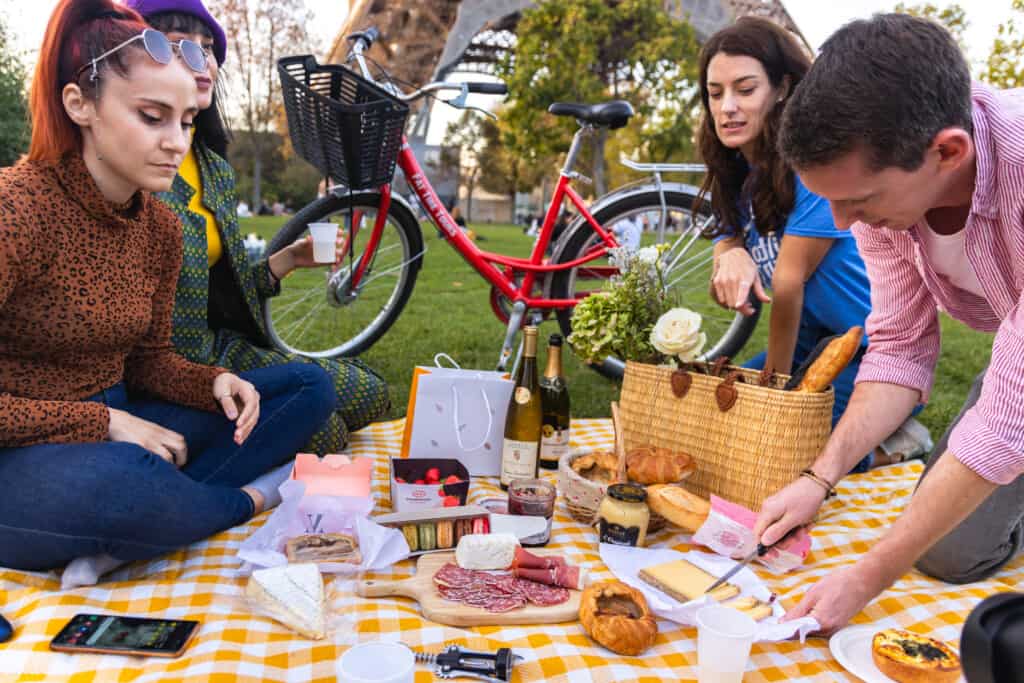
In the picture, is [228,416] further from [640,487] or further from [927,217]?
[927,217]

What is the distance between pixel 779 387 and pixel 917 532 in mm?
836

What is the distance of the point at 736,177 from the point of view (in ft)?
9.12

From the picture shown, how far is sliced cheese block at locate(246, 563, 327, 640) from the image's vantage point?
146 centimetres

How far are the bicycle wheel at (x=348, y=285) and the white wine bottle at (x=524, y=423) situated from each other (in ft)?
4.98

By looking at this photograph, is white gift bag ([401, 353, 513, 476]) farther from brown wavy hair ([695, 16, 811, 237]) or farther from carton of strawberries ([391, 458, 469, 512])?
brown wavy hair ([695, 16, 811, 237])

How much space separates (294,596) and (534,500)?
2.24 ft

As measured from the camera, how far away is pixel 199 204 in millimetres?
2309

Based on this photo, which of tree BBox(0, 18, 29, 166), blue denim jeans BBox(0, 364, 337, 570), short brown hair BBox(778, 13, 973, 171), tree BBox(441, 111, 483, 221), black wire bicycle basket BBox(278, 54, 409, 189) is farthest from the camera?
tree BBox(441, 111, 483, 221)

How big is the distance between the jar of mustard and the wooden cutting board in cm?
24

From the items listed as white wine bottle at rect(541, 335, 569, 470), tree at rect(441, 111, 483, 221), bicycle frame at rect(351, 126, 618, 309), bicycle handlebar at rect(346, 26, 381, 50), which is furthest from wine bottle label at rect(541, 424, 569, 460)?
tree at rect(441, 111, 483, 221)

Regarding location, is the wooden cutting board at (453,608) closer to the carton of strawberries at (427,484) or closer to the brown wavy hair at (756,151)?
the carton of strawberries at (427,484)

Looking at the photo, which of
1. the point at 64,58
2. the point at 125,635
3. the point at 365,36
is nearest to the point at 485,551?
the point at 125,635

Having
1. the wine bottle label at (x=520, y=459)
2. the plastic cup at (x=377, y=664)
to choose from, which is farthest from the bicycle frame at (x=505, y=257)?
the plastic cup at (x=377, y=664)

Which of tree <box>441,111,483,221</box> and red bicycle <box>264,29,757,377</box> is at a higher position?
tree <box>441,111,483,221</box>
